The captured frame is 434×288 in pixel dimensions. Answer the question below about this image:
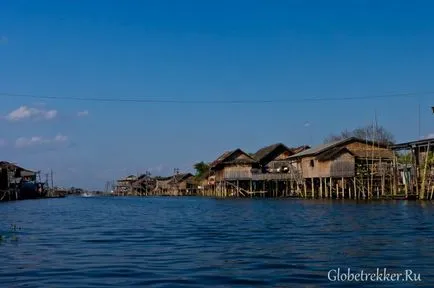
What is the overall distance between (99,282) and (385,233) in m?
11.6

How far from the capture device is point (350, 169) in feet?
177

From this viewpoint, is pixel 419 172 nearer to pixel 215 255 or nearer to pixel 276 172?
pixel 276 172

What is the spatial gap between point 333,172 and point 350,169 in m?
1.87

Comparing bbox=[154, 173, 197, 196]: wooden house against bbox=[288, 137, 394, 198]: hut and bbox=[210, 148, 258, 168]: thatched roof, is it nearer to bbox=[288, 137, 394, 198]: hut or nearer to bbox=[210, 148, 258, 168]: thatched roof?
bbox=[210, 148, 258, 168]: thatched roof

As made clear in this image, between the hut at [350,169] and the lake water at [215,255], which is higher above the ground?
the hut at [350,169]

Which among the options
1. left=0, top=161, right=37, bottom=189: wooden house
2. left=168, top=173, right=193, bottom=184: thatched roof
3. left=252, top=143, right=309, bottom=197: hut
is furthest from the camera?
left=168, top=173, right=193, bottom=184: thatched roof

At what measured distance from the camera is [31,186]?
3501 inches

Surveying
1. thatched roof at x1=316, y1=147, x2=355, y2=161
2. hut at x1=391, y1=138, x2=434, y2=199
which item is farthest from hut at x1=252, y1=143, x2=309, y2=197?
hut at x1=391, y1=138, x2=434, y2=199

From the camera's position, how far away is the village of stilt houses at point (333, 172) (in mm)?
45719

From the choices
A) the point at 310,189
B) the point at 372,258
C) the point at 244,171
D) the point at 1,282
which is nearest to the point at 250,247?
the point at 372,258

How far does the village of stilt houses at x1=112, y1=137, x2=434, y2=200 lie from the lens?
4572 cm

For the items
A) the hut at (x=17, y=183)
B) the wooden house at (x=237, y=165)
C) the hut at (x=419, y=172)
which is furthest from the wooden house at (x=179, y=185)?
the hut at (x=419, y=172)

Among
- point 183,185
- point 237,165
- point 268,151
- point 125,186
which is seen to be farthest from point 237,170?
point 125,186

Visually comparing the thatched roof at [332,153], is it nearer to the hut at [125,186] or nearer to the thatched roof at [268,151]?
the thatched roof at [268,151]
